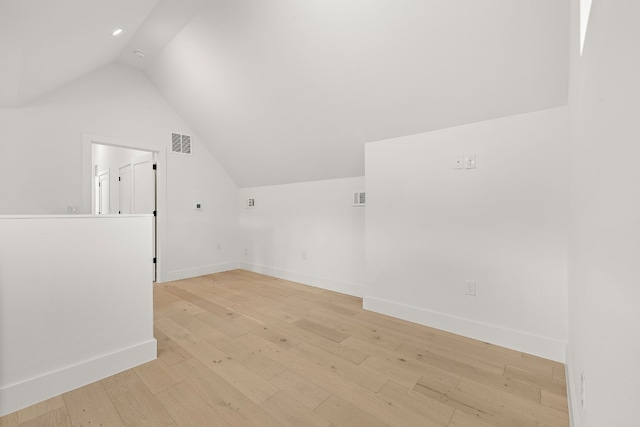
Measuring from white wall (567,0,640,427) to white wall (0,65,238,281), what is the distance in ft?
15.0

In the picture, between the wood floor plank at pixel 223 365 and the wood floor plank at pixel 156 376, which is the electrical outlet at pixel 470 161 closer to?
the wood floor plank at pixel 223 365

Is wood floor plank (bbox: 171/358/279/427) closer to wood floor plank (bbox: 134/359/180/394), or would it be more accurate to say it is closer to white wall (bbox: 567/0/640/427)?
wood floor plank (bbox: 134/359/180/394)

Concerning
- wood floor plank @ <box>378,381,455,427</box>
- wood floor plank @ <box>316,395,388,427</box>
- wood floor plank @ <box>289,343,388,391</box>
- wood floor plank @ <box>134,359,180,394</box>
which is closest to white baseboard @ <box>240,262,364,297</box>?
wood floor plank @ <box>289,343,388,391</box>

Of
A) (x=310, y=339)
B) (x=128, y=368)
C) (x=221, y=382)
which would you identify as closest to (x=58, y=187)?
(x=128, y=368)

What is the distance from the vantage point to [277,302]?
3.20 m

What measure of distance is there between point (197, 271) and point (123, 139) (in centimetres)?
223

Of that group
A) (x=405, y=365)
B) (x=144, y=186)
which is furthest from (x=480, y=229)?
(x=144, y=186)

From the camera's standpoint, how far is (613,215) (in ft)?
2.11

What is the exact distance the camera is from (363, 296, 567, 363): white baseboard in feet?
6.52

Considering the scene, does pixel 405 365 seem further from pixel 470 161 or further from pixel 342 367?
pixel 470 161

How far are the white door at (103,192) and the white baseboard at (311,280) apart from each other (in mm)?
3712

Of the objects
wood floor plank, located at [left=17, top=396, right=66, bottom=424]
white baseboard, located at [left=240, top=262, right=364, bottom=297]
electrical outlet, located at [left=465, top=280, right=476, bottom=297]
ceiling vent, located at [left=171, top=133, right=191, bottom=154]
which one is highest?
ceiling vent, located at [left=171, top=133, right=191, bottom=154]

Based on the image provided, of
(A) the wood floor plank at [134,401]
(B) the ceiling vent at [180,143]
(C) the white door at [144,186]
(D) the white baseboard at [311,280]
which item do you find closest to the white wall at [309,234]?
(D) the white baseboard at [311,280]

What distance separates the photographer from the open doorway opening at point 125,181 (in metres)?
4.26
